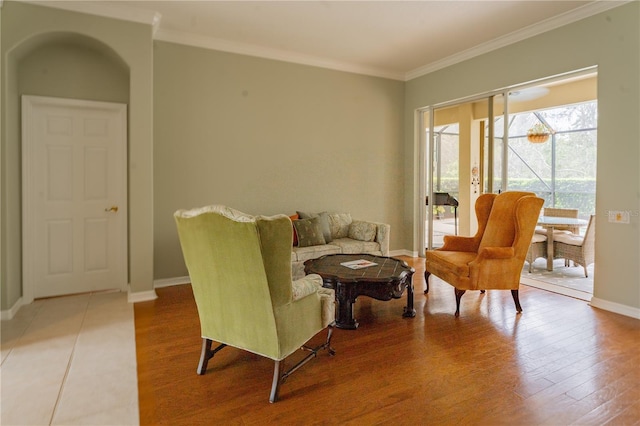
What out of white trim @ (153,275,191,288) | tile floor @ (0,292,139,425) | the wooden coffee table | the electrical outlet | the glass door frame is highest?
the glass door frame

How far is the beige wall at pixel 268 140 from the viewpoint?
482 cm

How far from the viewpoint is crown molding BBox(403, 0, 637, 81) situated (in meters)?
3.95

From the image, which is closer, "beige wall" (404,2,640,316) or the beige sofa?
"beige wall" (404,2,640,316)

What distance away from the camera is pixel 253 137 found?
5328 millimetres

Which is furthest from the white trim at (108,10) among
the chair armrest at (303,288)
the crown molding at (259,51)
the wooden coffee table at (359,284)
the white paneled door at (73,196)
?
the chair armrest at (303,288)

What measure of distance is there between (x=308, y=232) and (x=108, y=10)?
3.24 m

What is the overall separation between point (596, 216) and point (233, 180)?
4229 millimetres

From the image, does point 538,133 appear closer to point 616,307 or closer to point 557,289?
point 557,289

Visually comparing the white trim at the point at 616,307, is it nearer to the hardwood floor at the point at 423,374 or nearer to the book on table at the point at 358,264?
the hardwood floor at the point at 423,374

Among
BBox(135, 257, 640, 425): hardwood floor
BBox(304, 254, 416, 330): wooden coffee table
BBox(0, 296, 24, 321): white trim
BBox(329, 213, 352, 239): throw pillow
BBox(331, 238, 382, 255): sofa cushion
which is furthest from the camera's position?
BBox(329, 213, 352, 239): throw pillow

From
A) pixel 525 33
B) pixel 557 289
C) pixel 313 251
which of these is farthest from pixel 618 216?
pixel 313 251

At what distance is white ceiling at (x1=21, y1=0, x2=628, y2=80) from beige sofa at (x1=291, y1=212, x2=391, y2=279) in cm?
229

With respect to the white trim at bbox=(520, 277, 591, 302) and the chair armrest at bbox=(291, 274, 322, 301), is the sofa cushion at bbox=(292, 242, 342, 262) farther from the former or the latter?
the white trim at bbox=(520, 277, 591, 302)

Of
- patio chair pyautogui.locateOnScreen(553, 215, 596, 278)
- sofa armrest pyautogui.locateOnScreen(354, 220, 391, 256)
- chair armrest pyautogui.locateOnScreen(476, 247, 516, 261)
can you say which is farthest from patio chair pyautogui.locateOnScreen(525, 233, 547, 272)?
sofa armrest pyautogui.locateOnScreen(354, 220, 391, 256)
